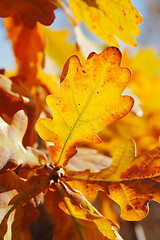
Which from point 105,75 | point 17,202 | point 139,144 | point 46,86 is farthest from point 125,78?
point 139,144

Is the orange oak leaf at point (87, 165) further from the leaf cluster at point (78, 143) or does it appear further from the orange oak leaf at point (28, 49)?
the orange oak leaf at point (28, 49)

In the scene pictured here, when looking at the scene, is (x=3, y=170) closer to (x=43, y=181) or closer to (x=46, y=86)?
(x=43, y=181)

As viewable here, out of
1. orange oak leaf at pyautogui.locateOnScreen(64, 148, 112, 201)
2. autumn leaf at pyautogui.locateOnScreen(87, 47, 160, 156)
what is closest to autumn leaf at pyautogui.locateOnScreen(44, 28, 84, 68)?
autumn leaf at pyautogui.locateOnScreen(87, 47, 160, 156)

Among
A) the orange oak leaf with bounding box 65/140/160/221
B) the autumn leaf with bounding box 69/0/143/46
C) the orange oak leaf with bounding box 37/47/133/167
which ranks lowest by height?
the orange oak leaf with bounding box 65/140/160/221

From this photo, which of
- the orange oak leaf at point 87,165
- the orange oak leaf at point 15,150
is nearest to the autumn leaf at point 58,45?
the orange oak leaf at point 87,165

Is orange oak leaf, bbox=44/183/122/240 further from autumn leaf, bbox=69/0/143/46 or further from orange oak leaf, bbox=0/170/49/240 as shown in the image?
autumn leaf, bbox=69/0/143/46

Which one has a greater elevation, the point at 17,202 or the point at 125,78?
the point at 125,78
